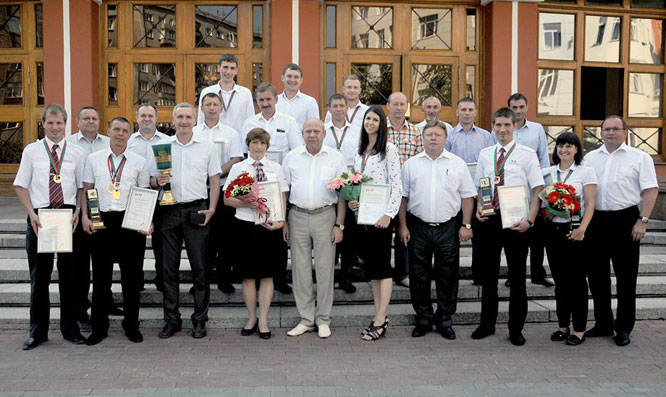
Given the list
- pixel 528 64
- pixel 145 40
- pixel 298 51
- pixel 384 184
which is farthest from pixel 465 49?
pixel 384 184

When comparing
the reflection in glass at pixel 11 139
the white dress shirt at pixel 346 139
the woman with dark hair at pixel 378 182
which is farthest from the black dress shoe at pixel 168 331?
the reflection in glass at pixel 11 139

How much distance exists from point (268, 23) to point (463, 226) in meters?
7.10

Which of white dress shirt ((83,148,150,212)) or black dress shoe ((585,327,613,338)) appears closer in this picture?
white dress shirt ((83,148,150,212))

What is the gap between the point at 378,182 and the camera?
5.93 meters

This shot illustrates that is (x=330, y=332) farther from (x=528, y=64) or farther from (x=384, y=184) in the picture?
(x=528, y=64)

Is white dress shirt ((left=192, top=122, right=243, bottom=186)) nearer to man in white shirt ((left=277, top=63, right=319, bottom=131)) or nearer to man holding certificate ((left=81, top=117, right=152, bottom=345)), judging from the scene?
man holding certificate ((left=81, top=117, right=152, bottom=345))

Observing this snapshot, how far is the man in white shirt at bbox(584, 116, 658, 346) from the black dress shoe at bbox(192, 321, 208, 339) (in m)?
3.90

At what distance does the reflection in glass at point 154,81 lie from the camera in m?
11.9

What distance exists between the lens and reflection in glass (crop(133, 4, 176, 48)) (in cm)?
1180

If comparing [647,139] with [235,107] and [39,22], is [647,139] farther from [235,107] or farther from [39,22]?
[39,22]

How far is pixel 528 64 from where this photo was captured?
11.8 metres

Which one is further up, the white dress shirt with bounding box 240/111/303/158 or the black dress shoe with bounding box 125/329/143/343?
the white dress shirt with bounding box 240/111/303/158

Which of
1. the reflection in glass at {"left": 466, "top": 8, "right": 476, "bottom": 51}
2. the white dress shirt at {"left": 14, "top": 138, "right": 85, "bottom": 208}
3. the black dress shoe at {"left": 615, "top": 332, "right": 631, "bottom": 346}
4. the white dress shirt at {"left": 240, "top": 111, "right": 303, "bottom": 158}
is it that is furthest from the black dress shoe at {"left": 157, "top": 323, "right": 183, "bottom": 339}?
the reflection in glass at {"left": 466, "top": 8, "right": 476, "bottom": 51}

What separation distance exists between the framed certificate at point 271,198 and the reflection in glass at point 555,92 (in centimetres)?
816
